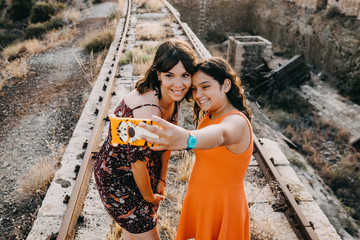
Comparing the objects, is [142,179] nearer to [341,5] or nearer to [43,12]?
[341,5]

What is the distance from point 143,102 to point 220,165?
0.68 meters

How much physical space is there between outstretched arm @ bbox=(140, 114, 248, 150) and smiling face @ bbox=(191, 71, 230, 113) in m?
0.23

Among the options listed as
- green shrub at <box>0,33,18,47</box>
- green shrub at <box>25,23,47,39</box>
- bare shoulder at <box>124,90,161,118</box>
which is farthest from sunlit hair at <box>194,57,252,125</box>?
green shrub at <box>0,33,18,47</box>

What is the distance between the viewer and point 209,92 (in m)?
2.02

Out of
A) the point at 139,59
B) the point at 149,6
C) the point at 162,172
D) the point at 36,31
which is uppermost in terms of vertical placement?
the point at 162,172

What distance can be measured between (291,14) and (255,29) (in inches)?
186

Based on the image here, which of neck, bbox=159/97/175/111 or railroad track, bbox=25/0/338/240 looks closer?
neck, bbox=159/97/175/111

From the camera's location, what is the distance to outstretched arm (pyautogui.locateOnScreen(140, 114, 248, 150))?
124cm

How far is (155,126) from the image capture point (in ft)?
4.05

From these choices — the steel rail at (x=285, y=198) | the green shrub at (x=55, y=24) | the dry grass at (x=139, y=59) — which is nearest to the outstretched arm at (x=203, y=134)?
the steel rail at (x=285, y=198)

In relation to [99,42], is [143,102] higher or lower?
higher

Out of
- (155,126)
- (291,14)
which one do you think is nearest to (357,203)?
(155,126)

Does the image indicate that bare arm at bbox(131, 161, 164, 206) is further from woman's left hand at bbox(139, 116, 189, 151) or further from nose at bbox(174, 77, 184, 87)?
woman's left hand at bbox(139, 116, 189, 151)

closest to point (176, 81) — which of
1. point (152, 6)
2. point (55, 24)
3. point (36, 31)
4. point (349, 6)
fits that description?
point (349, 6)
